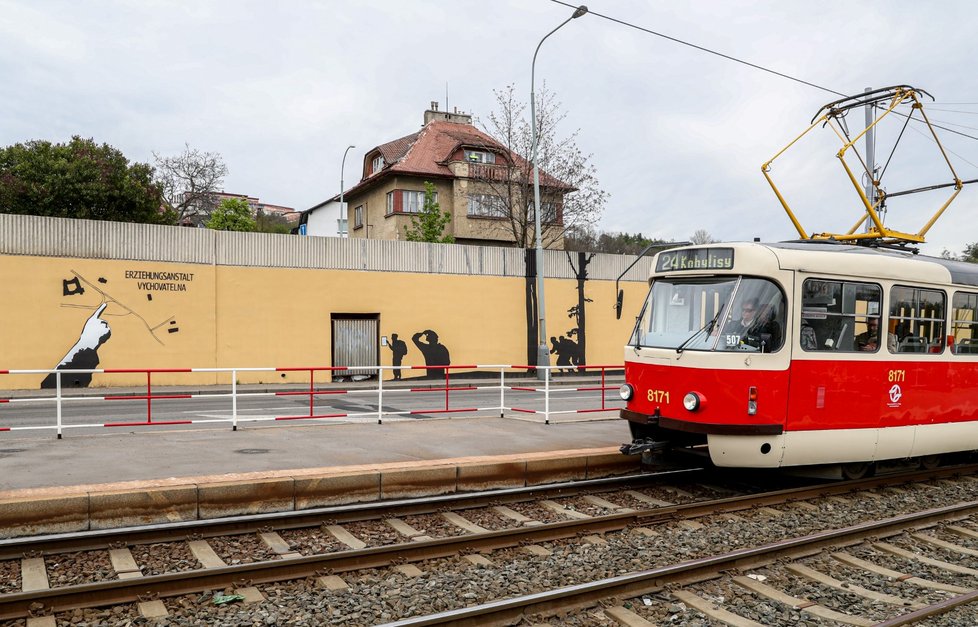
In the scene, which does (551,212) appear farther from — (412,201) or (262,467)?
(262,467)

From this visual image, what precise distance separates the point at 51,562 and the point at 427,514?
3.52 metres

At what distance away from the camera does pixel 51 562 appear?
6562 mm

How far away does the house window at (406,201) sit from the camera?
48938 millimetres

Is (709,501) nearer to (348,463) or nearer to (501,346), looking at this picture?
(348,463)

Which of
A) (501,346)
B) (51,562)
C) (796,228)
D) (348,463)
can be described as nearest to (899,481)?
(796,228)

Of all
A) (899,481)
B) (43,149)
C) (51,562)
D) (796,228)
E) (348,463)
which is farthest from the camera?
(43,149)

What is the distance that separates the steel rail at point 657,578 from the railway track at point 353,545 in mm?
28

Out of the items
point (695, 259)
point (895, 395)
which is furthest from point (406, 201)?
point (895, 395)

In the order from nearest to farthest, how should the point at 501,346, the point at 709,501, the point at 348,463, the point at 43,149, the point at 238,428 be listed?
the point at 709,501, the point at 348,463, the point at 238,428, the point at 501,346, the point at 43,149

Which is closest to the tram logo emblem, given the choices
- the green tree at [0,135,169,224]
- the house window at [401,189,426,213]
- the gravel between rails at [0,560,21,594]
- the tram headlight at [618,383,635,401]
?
the tram headlight at [618,383,635,401]

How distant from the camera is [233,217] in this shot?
1738 inches

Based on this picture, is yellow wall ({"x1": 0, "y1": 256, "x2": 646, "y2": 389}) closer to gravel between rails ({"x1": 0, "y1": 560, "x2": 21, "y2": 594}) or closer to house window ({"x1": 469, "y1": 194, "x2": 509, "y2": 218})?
house window ({"x1": 469, "y1": 194, "x2": 509, "y2": 218})

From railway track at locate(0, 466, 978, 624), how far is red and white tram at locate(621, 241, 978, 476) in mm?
875

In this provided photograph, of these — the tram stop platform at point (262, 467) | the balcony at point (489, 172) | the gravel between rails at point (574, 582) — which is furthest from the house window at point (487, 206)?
the gravel between rails at point (574, 582)
